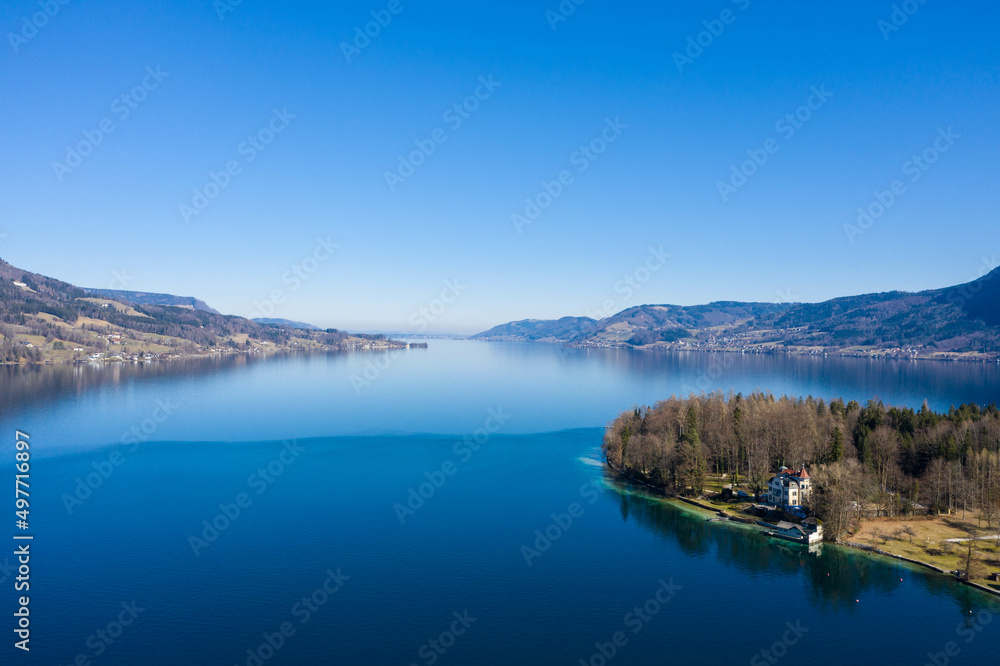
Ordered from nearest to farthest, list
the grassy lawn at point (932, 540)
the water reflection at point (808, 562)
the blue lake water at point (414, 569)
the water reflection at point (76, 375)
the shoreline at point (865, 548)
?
1. the blue lake water at point (414, 569)
2. the water reflection at point (808, 562)
3. the shoreline at point (865, 548)
4. the grassy lawn at point (932, 540)
5. the water reflection at point (76, 375)

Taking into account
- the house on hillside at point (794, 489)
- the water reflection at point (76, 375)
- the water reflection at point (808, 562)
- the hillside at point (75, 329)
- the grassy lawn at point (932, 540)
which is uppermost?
the hillside at point (75, 329)

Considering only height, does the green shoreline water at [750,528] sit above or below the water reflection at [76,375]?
below

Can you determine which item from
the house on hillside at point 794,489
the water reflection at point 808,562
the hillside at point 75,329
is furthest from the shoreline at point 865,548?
the hillside at point 75,329

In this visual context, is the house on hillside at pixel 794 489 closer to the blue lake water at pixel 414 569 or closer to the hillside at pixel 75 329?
the blue lake water at pixel 414 569

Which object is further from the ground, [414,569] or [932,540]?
[932,540]

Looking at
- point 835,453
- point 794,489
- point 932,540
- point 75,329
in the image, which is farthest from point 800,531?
point 75,329

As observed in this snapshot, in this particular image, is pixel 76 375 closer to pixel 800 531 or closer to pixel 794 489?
pixel 794 489

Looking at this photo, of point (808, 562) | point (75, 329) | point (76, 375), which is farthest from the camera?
point (75, 329)

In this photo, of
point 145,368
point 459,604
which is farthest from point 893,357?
point 145,368
